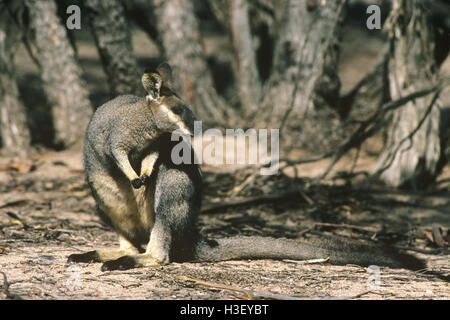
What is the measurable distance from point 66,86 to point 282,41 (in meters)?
3.01

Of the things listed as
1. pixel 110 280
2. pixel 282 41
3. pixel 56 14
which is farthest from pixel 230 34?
pixel 110 280

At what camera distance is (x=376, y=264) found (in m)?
4.04

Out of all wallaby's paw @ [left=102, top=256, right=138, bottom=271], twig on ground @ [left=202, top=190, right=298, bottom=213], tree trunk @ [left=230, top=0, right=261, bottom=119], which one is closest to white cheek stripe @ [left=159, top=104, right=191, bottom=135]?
wallaby's paw @ [left=102, top=256, right=138, bottom=271]

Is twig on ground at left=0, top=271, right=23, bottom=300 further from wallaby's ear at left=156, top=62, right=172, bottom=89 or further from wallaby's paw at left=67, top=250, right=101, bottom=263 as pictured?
wallaby's ear at left=156, top=62, right=172, bottom=89

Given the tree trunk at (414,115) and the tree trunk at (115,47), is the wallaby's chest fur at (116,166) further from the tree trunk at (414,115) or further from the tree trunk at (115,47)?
the tree trunk at (414,115)

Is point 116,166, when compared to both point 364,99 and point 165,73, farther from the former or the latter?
point 364,99

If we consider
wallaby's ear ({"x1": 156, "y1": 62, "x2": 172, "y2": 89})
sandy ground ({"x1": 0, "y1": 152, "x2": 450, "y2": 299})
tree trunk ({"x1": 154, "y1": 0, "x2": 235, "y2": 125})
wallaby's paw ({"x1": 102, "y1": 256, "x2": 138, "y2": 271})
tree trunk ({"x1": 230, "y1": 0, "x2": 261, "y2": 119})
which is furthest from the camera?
tree trunk ({"x1": 230, "y1": 0, "x2": 261, "y2": 119})

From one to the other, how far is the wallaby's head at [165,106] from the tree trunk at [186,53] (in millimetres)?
4246

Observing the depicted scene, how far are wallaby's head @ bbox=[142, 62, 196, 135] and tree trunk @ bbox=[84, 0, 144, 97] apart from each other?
6.70 feet

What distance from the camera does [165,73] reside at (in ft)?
Answer: 13.0

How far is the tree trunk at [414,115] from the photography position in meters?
6.13

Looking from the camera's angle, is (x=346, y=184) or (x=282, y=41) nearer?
(x=346, y=184)

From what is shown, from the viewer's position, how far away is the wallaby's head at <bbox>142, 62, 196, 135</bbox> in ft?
12.4
